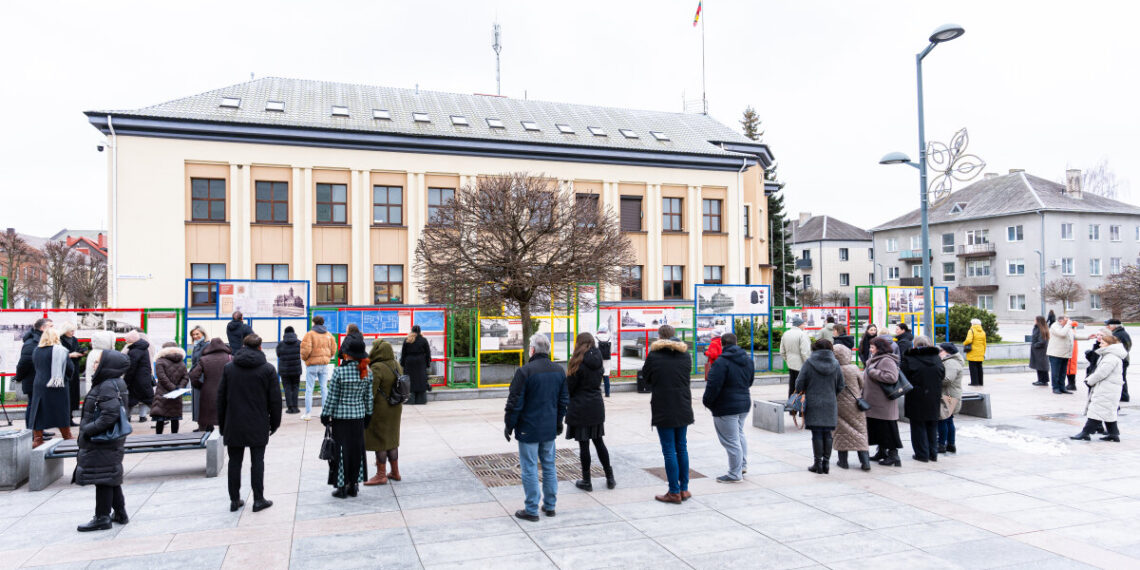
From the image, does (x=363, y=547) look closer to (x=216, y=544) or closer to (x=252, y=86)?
(x=216, y=544)

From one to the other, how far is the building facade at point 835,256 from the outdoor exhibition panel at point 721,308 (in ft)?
219

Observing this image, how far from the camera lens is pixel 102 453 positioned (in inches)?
249

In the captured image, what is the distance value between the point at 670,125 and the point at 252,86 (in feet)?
71.3

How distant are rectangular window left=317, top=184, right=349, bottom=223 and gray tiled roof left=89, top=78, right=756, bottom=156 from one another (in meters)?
2.65

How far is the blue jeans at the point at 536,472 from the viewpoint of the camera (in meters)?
6.63

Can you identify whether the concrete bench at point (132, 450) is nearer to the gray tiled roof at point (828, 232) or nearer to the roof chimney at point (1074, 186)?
the roof chimney at point (1074, 186)

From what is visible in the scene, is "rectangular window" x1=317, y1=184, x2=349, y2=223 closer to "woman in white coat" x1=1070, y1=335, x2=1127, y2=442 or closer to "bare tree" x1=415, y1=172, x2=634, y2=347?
"bare tree" x1=415, y1=172, x2=634, y2=347

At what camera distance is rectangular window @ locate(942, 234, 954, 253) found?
69125mm

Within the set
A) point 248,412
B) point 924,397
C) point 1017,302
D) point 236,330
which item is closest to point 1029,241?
point 1017,302

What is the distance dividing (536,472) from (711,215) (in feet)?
104

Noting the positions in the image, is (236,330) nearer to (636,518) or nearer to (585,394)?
(585,394)

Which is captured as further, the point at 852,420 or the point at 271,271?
the point at 271,271

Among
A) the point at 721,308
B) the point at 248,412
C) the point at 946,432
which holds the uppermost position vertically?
the point at 721,308

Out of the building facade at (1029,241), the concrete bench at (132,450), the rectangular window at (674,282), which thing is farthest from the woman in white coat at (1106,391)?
the building facade at (1029,241)
